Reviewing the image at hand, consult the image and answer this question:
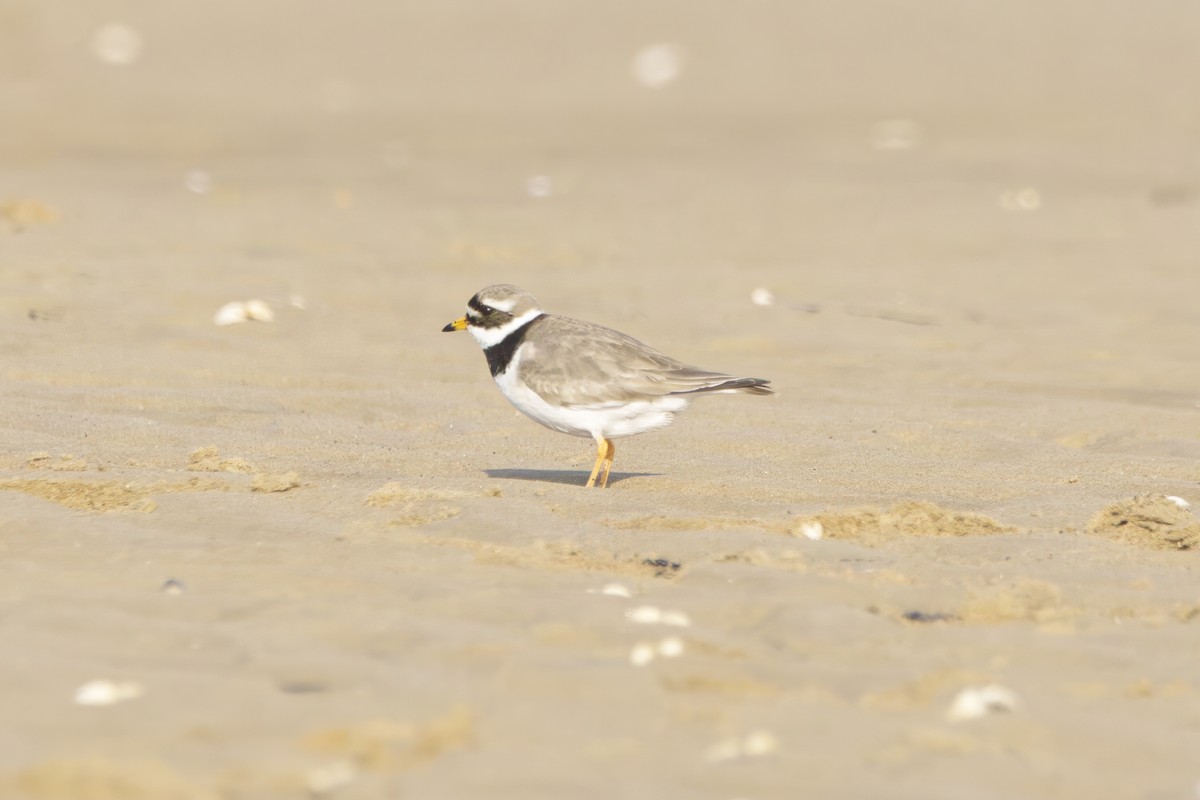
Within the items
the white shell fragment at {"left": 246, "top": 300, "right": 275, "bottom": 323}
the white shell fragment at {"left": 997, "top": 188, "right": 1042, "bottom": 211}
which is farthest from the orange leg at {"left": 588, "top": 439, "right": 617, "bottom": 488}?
the white shell fragment at {"left": 997, "top": 188, "right": 1042, "bottom": 211}

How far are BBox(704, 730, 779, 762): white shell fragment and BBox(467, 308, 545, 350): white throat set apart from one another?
4085 mm

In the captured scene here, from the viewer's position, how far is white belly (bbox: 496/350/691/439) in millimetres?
7258

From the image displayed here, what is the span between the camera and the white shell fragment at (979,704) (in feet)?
13.4

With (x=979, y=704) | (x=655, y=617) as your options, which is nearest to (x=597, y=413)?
(x=655, y=617)

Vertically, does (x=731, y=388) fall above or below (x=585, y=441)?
above

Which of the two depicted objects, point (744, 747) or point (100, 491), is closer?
point (744, 747)

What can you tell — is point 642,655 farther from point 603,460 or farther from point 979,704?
point 603,460

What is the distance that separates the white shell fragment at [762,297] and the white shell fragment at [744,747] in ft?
26.1

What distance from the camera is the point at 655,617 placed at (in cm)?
467

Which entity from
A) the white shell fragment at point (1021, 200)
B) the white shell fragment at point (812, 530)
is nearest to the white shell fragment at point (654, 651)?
the white shell fragment at point (812, 530)

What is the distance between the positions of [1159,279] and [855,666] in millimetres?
8967

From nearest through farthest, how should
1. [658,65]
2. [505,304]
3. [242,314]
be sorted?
1. [505,304]
2. [242,314]
3. [658,65]

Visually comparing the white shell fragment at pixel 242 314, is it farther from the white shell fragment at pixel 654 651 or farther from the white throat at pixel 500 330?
the white shell fragment at pixel 654 651

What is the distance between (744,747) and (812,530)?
2149mm
